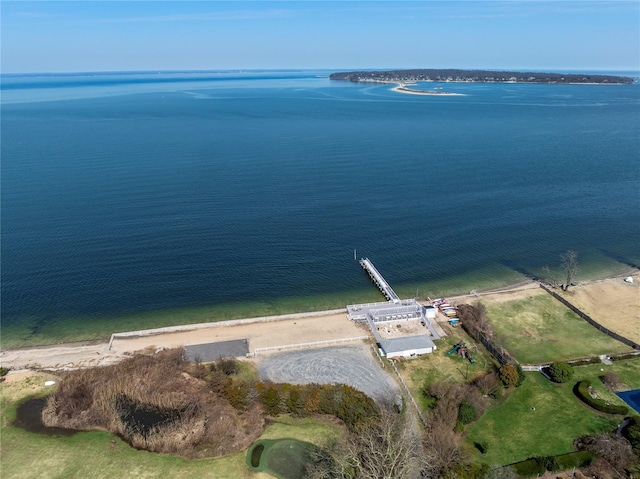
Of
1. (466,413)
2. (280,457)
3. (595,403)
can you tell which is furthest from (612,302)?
(280,457)

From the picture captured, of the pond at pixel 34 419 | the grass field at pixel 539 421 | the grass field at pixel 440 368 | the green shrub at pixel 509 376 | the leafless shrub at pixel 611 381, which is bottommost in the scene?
the pond at pixel 34 419

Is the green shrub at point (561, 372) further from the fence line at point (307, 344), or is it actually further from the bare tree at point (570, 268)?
the bare tree at point (570, 268)

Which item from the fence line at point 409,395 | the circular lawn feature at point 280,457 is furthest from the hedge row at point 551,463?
the circular lawn feature at point 280,457

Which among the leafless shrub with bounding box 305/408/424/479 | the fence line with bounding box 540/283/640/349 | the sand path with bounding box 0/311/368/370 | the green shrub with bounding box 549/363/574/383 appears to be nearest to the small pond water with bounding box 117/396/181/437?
the sand path with bounding box 0/311/368/370

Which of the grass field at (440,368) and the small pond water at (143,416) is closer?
the small pond water at (143,416)

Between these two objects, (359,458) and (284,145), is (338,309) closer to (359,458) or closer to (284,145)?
(359,458)

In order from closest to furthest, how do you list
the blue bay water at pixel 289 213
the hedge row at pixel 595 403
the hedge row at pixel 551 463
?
1. the hedge row at pixel 551 463
2. the hedge row at pixel 595 403
3. the blue bay water at pixel 289 213

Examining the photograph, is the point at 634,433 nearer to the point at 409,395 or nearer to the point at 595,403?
the point at 595,403
